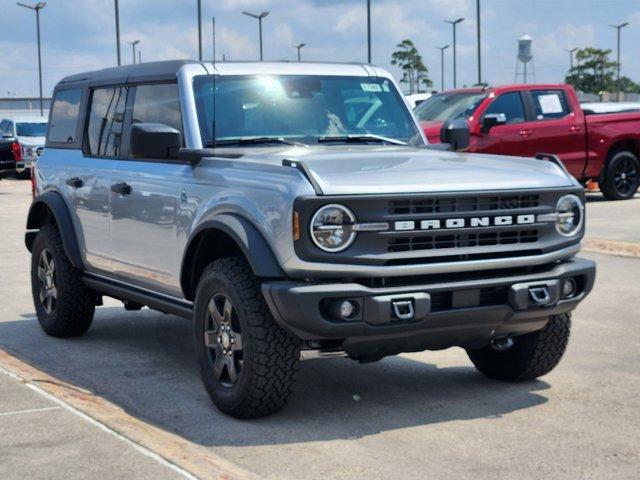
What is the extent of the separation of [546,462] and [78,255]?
4065 mm

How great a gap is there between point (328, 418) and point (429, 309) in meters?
0.86

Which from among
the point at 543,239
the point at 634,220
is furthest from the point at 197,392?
the point at 634,220

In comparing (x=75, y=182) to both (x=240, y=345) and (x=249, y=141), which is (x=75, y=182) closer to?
(x=249, y=141)

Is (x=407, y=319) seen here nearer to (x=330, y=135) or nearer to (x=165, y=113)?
(x=330, y=135)

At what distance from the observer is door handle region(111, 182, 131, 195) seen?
734 cm

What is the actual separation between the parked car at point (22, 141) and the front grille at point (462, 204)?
2211cm

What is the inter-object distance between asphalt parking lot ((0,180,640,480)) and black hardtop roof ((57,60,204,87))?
1797mm

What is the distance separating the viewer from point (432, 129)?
57.8ft

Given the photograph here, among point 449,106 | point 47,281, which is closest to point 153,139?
point 47,281

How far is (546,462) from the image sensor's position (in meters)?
5.19

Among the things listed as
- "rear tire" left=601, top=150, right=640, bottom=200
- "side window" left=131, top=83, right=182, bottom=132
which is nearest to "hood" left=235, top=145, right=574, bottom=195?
Result: "side window" left=131, top=83, right=182, bottom=132

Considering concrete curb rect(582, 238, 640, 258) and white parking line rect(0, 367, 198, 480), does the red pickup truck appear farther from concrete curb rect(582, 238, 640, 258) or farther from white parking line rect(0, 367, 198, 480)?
white parking line rect(0, 367, 198, 480)

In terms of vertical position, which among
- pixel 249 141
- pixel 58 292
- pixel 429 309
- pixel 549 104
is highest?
pixel 549 104

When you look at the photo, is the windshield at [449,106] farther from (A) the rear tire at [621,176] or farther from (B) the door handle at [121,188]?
(B) the door handle at [121,188]
